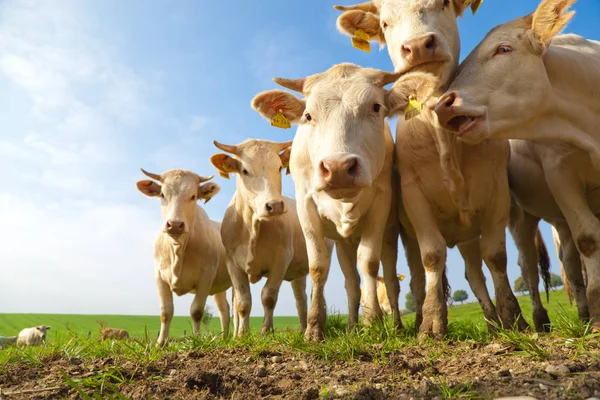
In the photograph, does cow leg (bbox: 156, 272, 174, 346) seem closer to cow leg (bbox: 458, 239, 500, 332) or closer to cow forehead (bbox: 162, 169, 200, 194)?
cow forehead (bbox: 162, 169, 200, 194)

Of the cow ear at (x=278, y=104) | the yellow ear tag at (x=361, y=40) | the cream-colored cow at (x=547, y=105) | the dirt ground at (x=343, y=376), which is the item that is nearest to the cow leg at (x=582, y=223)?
the cream-colored cow at (x=547, y=105)

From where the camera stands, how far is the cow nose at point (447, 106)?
4512mm

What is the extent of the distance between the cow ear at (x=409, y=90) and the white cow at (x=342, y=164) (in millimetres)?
23

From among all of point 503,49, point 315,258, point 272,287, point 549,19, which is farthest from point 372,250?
point 272,287

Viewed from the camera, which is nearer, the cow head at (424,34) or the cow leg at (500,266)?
the cow head at (424,34)

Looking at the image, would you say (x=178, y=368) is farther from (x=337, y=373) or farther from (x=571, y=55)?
(x=571, y=55)

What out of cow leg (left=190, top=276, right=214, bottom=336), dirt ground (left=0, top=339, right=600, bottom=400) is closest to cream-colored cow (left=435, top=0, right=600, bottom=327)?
dirt ground (left=0, top=339, right=600, bottom=400)

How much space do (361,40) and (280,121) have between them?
1606mm

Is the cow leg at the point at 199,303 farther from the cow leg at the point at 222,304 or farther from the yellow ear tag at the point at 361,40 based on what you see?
the yellow ear tag at the point at 361,40

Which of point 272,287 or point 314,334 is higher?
point 272,287

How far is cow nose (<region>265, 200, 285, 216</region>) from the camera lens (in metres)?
7.49

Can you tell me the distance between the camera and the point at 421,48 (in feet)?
15.5

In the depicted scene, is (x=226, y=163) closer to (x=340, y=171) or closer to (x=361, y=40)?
(x=361, y=40)

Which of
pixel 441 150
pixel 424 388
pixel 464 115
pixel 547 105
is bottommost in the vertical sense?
pixel 424 388
